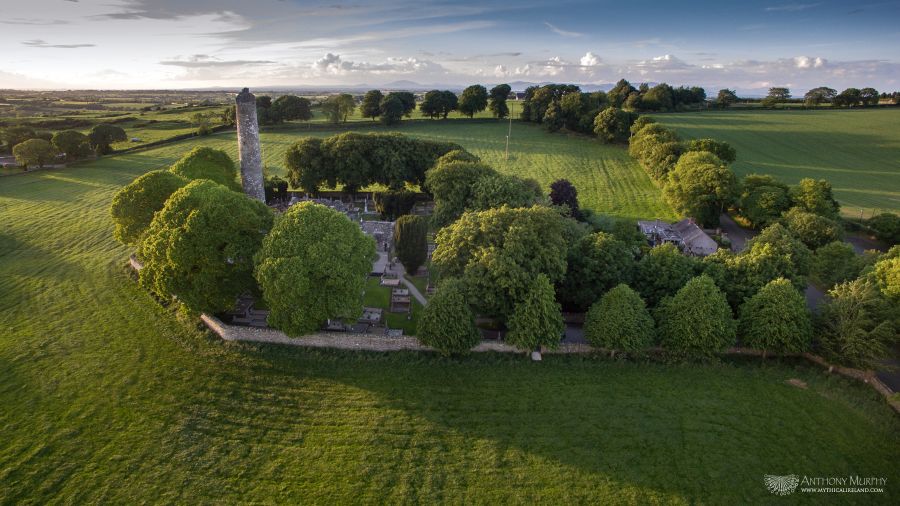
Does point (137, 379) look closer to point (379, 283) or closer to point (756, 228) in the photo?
point (379, 283)

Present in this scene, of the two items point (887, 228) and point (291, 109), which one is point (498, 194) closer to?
point (887, 228)

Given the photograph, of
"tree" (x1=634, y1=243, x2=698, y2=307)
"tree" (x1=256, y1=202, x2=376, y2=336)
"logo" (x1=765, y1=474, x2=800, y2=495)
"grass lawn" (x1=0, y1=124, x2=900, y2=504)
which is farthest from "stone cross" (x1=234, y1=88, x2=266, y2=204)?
"logo" (x1=765, y1=474, x2=800, y2=495)

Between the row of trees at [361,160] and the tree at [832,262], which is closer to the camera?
the tree at [832,262]

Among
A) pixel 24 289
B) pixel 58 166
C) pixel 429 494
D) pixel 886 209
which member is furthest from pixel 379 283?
pixel 58 166

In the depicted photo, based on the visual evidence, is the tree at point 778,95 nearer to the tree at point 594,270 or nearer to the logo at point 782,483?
the tree at point 594,270

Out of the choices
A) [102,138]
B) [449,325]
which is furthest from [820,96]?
[102,138]

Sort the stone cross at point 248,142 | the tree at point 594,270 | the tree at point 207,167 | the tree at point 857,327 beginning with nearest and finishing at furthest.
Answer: the tree at point 857,327 → the tree at point 594,270 → the stone cross at point 248,142 → the tree at point 207,167

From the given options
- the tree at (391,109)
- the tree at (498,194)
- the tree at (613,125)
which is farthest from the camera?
the tree at (391,109)

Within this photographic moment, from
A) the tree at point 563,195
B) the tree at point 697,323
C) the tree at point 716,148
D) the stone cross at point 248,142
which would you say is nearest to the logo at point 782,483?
the tree at point 697,323
